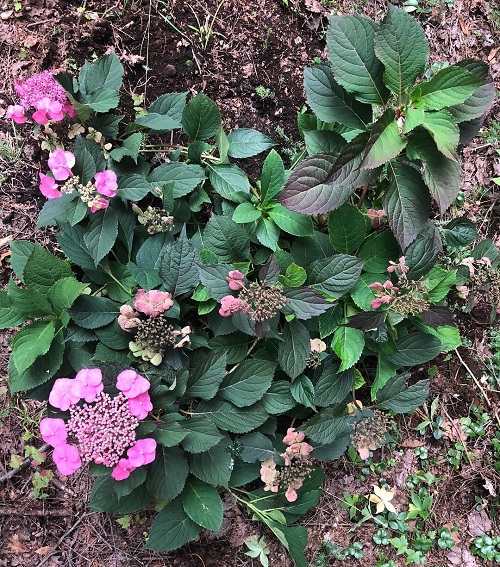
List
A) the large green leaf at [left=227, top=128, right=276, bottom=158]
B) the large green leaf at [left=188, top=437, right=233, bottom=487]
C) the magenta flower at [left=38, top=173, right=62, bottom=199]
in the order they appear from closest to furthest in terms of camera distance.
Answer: the magenta flower at [left=38, top=173, right=62, bottom=199] < the large green leaf at [left=188, top=437, right=233, bottom=487] < the large green leaf at [left=227, top=128, right=276, bottom=158]

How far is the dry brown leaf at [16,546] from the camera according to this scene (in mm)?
2781

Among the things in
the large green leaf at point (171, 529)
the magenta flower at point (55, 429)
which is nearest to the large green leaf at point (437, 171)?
the magenta flower at point (55, 429)

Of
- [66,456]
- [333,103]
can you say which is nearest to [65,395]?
[66,456]

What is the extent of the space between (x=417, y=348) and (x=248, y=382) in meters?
0.92

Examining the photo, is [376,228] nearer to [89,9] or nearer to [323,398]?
[323,398]

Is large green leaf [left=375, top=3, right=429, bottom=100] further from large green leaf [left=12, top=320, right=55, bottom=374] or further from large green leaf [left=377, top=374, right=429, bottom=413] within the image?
large green leaf [left=12, top=320, right=55, bottom=374]

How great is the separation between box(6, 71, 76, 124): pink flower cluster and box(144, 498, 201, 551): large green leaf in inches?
76.0

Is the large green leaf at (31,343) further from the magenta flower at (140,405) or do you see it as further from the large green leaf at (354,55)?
the large green leaf at (354,55)

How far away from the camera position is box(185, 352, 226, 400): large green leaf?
2.36 m

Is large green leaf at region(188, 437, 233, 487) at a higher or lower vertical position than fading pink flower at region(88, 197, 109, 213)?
lower

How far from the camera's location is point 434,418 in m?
3.13

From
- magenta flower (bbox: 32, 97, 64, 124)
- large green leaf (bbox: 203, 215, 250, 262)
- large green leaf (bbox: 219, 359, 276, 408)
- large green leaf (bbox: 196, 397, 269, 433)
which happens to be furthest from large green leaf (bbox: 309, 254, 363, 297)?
magenta flower (bbox: 32, 97, 64, 124)

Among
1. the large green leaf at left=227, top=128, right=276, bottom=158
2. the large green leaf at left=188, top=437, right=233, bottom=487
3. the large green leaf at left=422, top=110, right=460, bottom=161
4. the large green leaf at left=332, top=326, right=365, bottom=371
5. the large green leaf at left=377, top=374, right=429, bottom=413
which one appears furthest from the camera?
the large green leaf at left=227, top=128, right=276, bottom=158

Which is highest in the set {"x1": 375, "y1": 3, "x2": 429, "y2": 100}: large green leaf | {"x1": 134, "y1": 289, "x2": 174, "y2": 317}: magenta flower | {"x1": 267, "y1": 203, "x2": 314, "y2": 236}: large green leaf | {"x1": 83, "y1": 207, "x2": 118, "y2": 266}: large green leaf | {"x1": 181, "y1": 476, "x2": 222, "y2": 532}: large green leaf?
{"x1": 375, "y1": 3, "x2": 429, "y2": 100}: large green leaf
